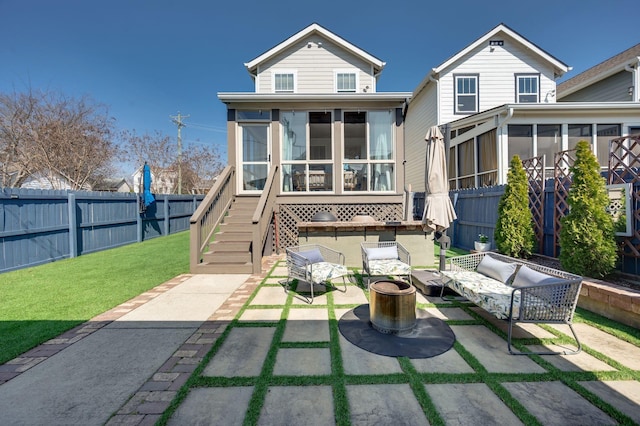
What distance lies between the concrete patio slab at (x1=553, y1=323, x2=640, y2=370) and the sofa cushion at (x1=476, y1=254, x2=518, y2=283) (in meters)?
0.88

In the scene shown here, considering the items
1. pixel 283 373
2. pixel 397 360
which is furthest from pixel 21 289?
pixel 397 360

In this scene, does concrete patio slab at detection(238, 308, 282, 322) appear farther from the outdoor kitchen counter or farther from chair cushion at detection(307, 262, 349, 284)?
the outdoor kitchen counter

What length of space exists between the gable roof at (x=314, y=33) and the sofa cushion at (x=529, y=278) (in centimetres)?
1128

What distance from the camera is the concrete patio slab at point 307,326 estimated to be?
10.8 ft

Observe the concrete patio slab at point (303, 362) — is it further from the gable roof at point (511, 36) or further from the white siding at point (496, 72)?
the gable roof at point (511, 36)

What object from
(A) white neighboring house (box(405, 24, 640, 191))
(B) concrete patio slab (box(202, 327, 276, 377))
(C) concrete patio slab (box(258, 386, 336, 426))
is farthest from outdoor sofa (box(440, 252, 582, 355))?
(A) white neighboring house (box(405, 24, 640, 191))

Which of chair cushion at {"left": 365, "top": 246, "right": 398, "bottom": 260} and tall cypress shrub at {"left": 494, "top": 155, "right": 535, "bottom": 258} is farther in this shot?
tall cypress shrub at {"left": 494, "top": 155, "right": 535, "bottom": 258}

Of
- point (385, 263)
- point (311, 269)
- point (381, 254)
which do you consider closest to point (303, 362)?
point (311, 269)

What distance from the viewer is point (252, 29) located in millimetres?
13469

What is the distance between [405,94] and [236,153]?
6064 millimetres

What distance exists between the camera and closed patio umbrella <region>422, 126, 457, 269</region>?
5.00 meters

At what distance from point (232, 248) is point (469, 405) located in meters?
6.00

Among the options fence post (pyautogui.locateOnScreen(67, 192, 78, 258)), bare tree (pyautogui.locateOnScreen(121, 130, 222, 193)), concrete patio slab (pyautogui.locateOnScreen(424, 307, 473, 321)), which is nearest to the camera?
concrete patio slab (pyautogui.locateOnScreen(424, 307, 473, 321))

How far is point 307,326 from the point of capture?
362 cm
